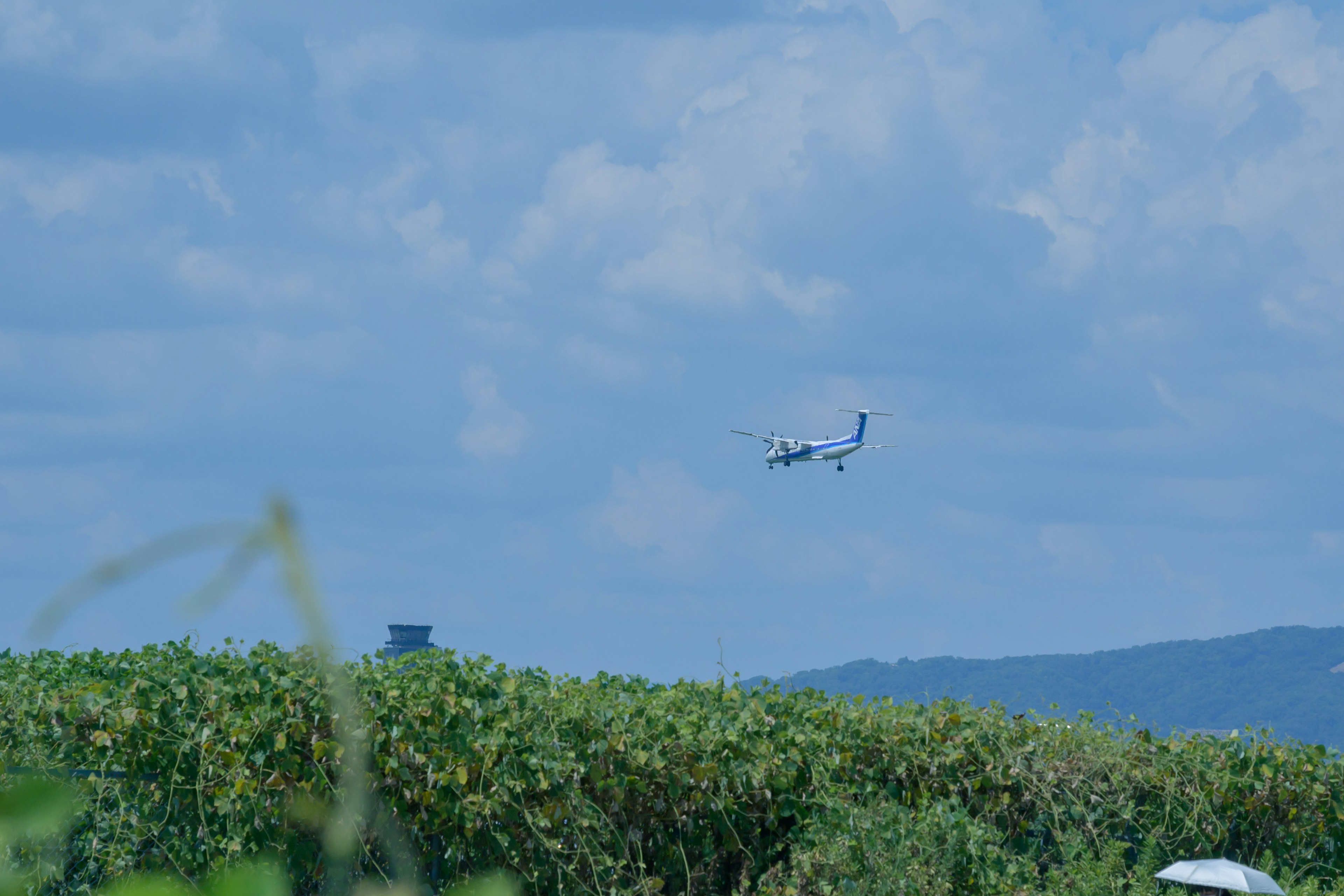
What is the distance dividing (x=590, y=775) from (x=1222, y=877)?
13.1 feet

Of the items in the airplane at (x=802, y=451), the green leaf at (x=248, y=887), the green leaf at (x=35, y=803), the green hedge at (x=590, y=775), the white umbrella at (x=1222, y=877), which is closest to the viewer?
the green leaf at (x=248, y=887)

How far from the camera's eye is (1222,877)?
26.2ft

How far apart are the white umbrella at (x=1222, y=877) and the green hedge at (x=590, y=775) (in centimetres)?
36

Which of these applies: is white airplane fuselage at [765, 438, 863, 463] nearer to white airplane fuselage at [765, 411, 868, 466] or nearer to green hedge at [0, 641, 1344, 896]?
white airplane fuselage at [765, 411, 868, 466]

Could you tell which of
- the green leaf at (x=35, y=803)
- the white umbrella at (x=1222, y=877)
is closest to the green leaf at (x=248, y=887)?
the green leaf at (x=35, y=803)

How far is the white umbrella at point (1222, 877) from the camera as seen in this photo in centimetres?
795

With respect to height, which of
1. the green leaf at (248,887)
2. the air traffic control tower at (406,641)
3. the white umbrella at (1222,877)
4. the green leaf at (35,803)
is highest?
the air traffic control tower at (406,641)

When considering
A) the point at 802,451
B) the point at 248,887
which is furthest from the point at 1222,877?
the point at 802,451

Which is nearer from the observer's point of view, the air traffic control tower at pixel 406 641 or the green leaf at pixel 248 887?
the green leaf at pixel 248 887

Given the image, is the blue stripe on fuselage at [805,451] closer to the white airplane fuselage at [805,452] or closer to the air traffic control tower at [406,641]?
the white airplane fuselage at [805,452]

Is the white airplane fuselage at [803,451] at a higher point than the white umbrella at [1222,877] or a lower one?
higher

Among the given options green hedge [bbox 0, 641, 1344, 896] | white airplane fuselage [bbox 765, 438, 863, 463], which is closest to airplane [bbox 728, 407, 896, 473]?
white airplane fuselage [bbox 765, 438, 863, 463]

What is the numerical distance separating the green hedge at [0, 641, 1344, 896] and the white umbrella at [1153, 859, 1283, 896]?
360mm

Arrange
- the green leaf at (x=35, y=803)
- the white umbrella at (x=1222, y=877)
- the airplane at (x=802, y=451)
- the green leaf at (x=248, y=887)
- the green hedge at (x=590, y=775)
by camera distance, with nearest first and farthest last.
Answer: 1. the green leaf at (x=248, y=887)
2. the green leaf at (x=35, y=803)
3. the green hedge at (x=590, y=775)
4. the white umbrella at (x=1222, y=877)
5. the airplane at (x=802, y=451)
